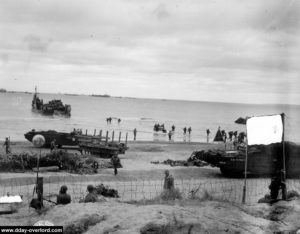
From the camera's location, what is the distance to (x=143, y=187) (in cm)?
1744

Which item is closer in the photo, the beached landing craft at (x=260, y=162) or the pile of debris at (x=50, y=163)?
the pile of debris at (x=50, y=163)

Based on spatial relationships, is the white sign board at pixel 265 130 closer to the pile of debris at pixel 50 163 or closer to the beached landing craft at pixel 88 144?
the pile of debris at pixel 50 163

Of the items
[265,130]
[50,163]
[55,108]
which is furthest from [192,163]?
[55,108]

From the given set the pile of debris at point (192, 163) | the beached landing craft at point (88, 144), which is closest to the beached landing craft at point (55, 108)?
the beached landing craft at point (88, 144)

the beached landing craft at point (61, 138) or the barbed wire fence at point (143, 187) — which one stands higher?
the beached landing craft at point (61, 138)

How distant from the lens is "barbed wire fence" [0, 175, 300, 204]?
15.1m

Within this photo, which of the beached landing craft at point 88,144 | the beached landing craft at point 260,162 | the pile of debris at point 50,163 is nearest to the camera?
the pile of debris at point 50,163

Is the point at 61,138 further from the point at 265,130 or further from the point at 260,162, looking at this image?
the point at 265,130

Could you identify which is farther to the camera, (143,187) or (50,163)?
(50,163)

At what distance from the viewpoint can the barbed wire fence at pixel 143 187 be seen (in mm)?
15056

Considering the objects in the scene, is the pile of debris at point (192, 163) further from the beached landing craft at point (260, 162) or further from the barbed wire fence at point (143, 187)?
the barbed wire fence at point (143, 187)

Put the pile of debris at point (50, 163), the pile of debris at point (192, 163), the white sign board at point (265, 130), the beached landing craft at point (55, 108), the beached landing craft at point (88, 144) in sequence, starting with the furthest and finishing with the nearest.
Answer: the beached landing craft at point (55, 108)
the beached landing craft at point (88, 144)
the pile of debris at point (192, 163)
the pile of debris at point (50, 163)
the white sign board at point (265, 130)

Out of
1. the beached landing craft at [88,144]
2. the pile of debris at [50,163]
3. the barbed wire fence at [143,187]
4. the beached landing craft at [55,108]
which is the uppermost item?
the beached landing craft at [55,108]

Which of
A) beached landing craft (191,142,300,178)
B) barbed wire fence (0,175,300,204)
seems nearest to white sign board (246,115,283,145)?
barbed wire fence (0,175,300,204)
